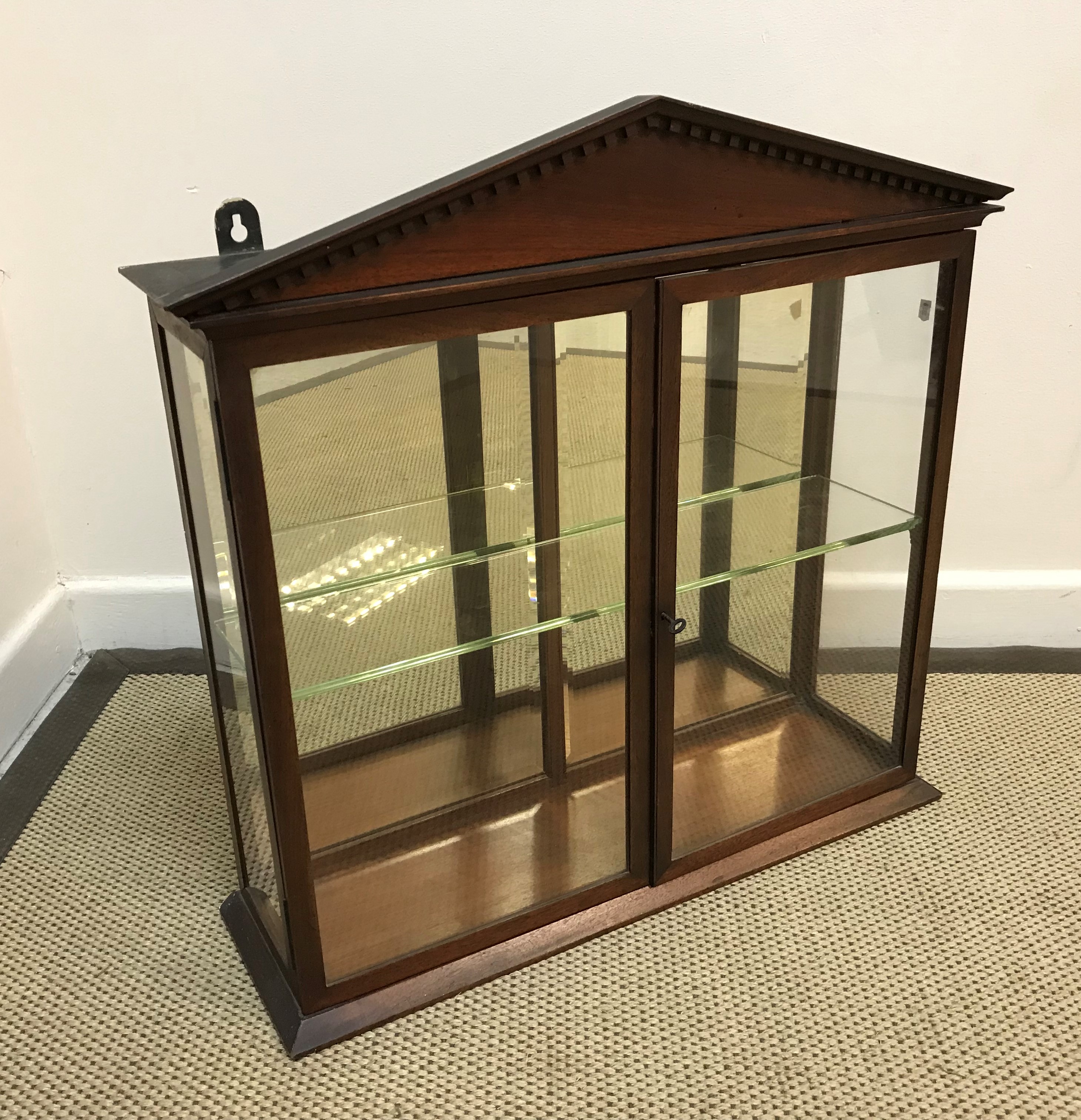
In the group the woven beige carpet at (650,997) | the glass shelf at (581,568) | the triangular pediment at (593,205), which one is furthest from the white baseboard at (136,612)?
the triangular pediment at (593,205)

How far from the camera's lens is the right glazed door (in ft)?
3.67

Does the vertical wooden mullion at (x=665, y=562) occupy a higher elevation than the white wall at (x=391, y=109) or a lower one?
lower

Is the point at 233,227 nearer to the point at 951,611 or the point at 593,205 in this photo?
the point at 593,205

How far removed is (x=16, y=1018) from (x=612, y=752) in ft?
2.17

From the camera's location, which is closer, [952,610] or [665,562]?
[665,562]

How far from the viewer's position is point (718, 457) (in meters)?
1.22

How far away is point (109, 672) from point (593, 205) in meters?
1.19

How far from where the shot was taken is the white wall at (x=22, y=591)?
5.20ft

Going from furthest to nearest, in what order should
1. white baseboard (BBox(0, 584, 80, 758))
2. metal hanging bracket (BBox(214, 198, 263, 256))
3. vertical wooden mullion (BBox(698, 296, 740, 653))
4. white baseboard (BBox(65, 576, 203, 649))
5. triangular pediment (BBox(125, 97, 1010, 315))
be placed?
white baseboard (BBox(65, 576, 203, 649)), white baseboard (BBox(0, 584, 80, 758)), vertical wooden mullion (BBox(698, 296, 740, 653)), metal hanging bracket (BBox(214, 198, 263, 256)), triangular pediment (BBox(125, 97, 1010, 315))

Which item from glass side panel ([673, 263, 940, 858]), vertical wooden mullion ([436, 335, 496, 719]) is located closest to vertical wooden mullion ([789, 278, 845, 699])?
glass side panel ([673, 263, 940, 858])

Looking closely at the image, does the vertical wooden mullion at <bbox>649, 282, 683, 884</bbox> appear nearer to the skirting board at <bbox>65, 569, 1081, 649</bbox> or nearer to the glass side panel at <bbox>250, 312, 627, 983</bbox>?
the glass side panel at <bbox>250, 312, 627, 983</bbox>

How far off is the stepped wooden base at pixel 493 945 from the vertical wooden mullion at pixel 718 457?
251 millimetres

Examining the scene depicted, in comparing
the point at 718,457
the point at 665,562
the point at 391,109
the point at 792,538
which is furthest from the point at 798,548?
the point at 391,109

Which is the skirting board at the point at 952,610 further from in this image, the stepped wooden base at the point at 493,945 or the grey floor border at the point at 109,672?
the stepped wooden base at the point at 493,945
